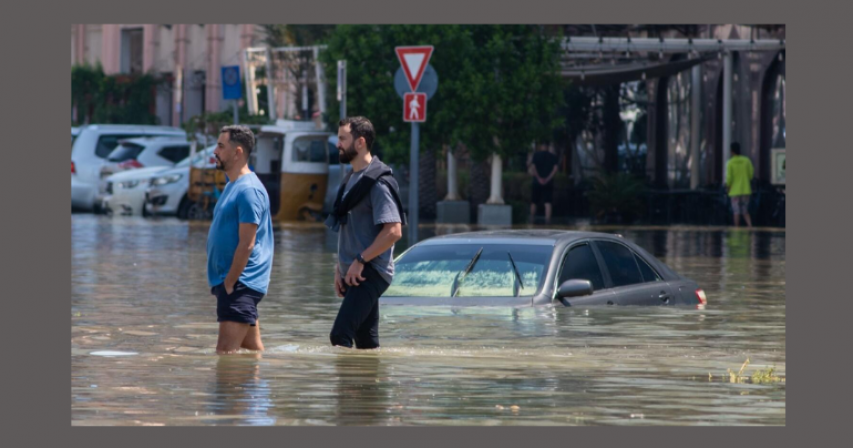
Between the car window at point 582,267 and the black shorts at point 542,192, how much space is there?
20150 mm

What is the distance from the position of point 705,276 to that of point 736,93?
1882 centimetres

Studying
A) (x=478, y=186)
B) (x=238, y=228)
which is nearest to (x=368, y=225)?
(x=238, y=228)

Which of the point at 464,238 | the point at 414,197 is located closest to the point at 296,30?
the point at 414,197

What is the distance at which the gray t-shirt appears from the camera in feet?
29.6

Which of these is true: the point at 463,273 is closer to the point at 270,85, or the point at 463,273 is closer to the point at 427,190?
the point at 427,190

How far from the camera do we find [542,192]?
3256 centimetres

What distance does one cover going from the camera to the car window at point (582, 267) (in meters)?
11.7

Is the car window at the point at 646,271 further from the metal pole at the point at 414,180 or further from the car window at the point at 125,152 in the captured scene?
the car window at the point at 125,152

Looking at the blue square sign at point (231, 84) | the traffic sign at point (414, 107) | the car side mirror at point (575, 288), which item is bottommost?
the car side mirror at point (575, 288)

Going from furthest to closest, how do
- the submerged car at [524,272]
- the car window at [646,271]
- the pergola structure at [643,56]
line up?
the pergola structure at [643,56], the car window at [646,271], the submerged car at [524,272]

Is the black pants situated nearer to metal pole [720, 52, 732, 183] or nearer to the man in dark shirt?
the man in dark shirt

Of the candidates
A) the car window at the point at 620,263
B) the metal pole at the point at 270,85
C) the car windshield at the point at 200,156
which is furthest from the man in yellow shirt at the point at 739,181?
the car window at the point at 620,263

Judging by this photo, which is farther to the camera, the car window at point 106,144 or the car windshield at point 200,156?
the car window at point 106,144

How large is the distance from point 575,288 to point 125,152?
2575 cm
